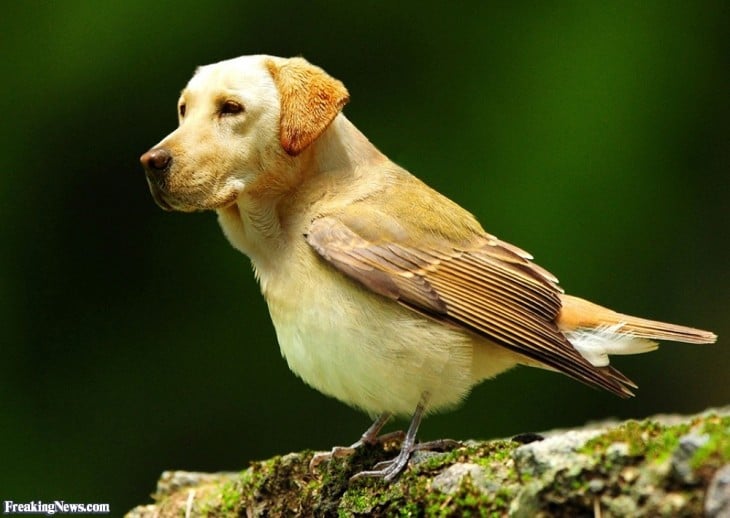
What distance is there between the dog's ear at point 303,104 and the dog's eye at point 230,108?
0.18m

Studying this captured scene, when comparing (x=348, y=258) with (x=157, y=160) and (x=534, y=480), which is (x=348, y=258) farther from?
(x=534, y=480)

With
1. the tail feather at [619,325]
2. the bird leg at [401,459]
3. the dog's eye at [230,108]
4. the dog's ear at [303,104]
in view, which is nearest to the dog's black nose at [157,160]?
the dog's eye at [230,108]

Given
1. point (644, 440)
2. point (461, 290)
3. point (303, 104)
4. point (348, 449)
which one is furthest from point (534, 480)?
point (303, 104)

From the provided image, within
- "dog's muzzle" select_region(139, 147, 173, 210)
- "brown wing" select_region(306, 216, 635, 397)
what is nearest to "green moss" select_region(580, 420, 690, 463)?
"brown wing" select_region(306, 216, 635, 397)

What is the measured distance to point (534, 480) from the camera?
3275 millimetres

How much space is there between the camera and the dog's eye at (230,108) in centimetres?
423

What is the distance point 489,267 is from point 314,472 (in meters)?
1.11

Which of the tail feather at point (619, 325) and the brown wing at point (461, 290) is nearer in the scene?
the brown wing at point (461, 290)

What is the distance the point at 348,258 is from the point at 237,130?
67 centimetres

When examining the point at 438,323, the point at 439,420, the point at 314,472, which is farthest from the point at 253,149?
the point at 439,420

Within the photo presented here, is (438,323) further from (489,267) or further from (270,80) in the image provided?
(270,80)

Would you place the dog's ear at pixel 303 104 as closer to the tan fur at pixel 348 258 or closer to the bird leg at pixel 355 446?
the tan fur at pixel 348 258

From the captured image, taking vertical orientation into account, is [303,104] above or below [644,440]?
above

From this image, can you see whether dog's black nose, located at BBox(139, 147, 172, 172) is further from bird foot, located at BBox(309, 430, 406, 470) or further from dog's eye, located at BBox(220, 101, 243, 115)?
bird foot, located at BBox(309, 430, 406, 470)
